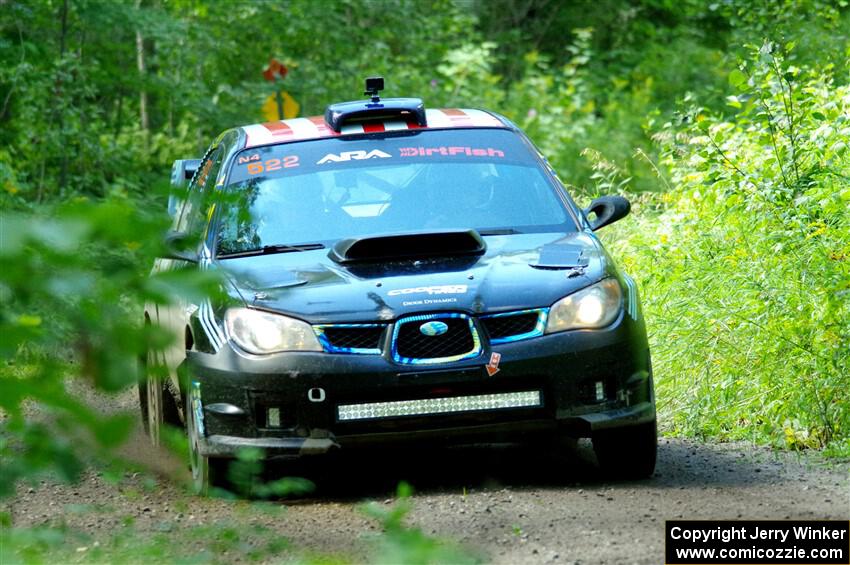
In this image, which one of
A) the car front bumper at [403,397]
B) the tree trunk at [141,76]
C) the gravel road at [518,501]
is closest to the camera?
the gravel road at [518,501]

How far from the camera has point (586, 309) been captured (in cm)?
645

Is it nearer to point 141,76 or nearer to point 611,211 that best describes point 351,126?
point 611,211

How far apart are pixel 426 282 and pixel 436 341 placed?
0.30 metres

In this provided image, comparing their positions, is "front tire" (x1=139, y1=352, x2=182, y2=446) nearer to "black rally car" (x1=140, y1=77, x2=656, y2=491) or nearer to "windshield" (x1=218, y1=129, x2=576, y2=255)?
Result: "black rally car" (x1=140, y1=77, x2=656, y2=491)

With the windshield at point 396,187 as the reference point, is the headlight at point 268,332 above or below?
below

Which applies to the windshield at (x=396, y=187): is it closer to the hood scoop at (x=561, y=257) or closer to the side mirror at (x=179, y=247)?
the hood scoop at (x=561, y=257)

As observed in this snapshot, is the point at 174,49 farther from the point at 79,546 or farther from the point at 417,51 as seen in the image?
the point at 79,546

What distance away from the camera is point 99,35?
850 inches

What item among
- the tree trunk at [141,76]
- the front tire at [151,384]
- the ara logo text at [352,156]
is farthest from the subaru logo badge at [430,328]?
the tree trunk at [141,76]

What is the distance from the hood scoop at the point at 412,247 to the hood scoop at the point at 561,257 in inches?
11.9

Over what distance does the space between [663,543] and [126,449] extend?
281 centimetres

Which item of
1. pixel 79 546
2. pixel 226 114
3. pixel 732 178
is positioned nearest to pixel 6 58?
pixel 226 114

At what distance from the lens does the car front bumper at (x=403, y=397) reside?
6.19m

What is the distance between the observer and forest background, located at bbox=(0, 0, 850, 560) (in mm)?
2754
